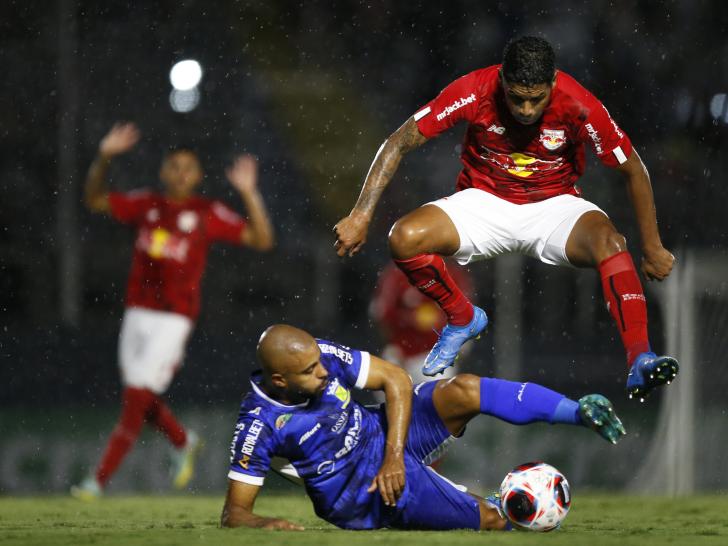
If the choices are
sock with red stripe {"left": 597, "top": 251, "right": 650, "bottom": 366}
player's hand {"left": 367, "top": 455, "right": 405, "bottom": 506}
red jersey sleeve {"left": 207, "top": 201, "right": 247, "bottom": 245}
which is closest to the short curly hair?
sock with red stripe {"left": 597, "top": 251, "right": 650, "bottom": 366}

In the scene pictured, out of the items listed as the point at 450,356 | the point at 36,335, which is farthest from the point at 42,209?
the point at 450,356

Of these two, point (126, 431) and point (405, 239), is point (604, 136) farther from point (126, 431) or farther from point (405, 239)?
point (126, 431)

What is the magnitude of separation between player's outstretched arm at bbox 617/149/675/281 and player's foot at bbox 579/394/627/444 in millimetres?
744

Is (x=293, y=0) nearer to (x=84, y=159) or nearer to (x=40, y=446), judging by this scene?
(x=84, y=159)

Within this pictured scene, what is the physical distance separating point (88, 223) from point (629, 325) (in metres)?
6.95

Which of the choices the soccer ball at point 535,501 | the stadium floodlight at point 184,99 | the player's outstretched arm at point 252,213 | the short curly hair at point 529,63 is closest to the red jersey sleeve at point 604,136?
the short curly hair at point 529,63

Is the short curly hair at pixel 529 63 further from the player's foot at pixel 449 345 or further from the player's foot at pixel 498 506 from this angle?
the player's foot at pixel 498 506

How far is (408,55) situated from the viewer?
12906mm

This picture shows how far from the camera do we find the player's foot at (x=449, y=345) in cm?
609

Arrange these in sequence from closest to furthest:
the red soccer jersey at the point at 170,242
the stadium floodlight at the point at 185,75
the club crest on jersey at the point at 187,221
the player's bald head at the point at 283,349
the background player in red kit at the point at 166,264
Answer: the player's bald head at the point at 283,349 → the background player in red kit at the point at 166,264 → the red soccer jersey at the point at 170,242 → the club crest on jersey at the point at 187,221 → the stadium floodlight at the point at 185,75

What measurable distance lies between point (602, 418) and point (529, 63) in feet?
5.00

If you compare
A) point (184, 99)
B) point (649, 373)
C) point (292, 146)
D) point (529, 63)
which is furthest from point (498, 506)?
point (184, 99)

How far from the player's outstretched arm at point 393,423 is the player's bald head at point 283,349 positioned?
15.2 inches

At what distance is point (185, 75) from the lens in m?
12.9
